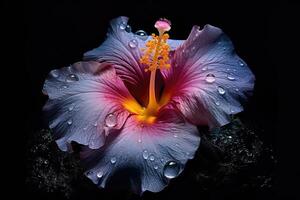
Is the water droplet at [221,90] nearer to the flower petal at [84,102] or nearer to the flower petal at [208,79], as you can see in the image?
the flower petal at [208,79]

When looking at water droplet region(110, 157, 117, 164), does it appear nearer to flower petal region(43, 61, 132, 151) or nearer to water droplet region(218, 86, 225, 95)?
flower petal region(43, 61, 132, 151)

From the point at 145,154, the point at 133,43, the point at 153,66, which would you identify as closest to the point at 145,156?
the point at 145,154

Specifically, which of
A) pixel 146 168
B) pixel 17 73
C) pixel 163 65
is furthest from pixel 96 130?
pixel 17 73

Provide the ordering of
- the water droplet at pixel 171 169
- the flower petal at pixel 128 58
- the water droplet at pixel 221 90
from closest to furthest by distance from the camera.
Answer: the water droplet at pixel 171 169 < the water droplet at pixel 221 90 < the flower petal at pixel 128 58

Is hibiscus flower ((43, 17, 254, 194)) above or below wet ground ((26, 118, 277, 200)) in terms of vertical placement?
above

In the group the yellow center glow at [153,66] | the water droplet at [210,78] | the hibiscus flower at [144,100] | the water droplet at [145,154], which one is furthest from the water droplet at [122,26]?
the water droplet at [145,154]

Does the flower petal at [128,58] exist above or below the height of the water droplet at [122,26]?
below

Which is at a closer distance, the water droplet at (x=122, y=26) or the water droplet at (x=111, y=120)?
the water droplet at (x=111, y=120)

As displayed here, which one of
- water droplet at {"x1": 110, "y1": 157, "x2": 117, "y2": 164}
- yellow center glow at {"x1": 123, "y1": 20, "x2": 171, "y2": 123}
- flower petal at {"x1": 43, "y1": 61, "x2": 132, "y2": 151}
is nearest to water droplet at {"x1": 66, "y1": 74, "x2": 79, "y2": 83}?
flower petal at {"x1": 43, "y1": 61, "x2": 132, "y2": 151}

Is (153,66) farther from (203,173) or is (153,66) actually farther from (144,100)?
(203,173)
